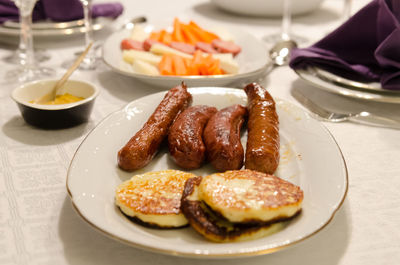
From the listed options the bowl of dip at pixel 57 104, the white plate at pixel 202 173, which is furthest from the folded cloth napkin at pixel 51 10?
the white plate at pixel 202 173

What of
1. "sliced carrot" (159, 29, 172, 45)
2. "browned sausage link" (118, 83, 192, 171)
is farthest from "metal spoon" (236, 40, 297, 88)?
"browned sausage link" (118, 83, 192, 171)

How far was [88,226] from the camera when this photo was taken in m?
1.14

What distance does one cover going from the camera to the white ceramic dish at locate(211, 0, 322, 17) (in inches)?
118

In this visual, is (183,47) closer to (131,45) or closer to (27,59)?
(131,45)

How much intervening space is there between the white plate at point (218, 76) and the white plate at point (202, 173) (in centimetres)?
18

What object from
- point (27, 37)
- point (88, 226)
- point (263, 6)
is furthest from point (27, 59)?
point (263, 6)

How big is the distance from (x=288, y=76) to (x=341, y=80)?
0.40m

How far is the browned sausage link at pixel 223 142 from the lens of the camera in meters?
1.29

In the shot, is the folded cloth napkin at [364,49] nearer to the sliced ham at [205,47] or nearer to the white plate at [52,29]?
the sliced ham at [205,47]

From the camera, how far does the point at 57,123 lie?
5.36ft

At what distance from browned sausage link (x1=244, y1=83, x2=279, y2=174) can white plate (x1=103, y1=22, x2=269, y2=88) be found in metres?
0.30

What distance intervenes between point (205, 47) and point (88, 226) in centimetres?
138

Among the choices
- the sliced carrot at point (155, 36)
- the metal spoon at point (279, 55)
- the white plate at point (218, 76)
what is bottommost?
the metal spoon at point (279, 55)

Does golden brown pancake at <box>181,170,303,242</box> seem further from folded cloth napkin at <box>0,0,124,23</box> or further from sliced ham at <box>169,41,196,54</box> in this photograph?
folded cloth napkin at <box>0,0,124,23</box>
